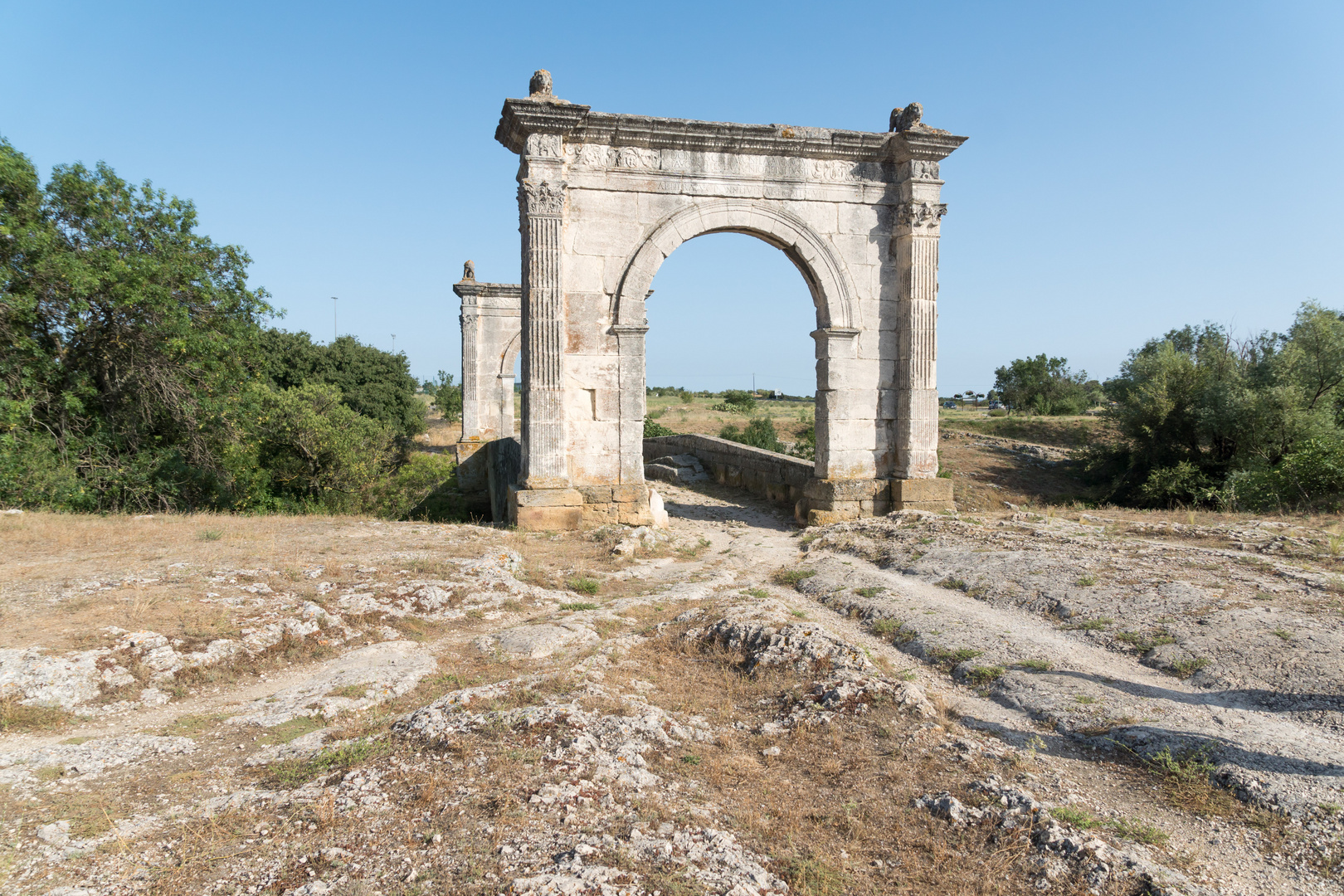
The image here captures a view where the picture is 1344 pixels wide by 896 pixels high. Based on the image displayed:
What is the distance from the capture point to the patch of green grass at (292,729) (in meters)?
3.73

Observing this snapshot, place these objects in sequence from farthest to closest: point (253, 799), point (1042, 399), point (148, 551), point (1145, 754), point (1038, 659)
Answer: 1. point (1042, 399)
2. point (148, 551)
3. point (1038, 659)
4. point (1145, 754)
5. point (253, 799)

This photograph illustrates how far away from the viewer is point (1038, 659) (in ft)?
15.7

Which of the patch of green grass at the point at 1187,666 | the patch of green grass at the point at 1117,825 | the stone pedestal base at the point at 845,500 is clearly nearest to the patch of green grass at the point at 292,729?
the patch of green grass at the point at 1117,825

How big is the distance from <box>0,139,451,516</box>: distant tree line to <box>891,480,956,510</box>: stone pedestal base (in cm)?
897

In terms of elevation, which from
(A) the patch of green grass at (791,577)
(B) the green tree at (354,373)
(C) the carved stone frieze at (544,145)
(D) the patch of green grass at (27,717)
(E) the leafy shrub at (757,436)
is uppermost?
(C) the carved stone frieze at (544,145)

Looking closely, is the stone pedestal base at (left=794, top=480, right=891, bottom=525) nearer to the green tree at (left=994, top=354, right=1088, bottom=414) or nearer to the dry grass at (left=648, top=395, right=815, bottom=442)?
the dry grass at (left=648, top=395, right=815, bottom=442)

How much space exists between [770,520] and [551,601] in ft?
19.1

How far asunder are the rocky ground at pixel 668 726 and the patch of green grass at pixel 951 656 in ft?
0.08

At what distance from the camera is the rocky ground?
267cm

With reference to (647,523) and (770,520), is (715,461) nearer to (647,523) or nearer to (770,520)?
(770,520)

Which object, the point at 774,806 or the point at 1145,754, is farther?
the point at 1145,754

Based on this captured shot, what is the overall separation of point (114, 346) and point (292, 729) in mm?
11567

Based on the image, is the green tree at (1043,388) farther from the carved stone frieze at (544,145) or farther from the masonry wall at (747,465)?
the carved stone frieze at (544,145)

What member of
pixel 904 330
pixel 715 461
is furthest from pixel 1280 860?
pixel 715 461
